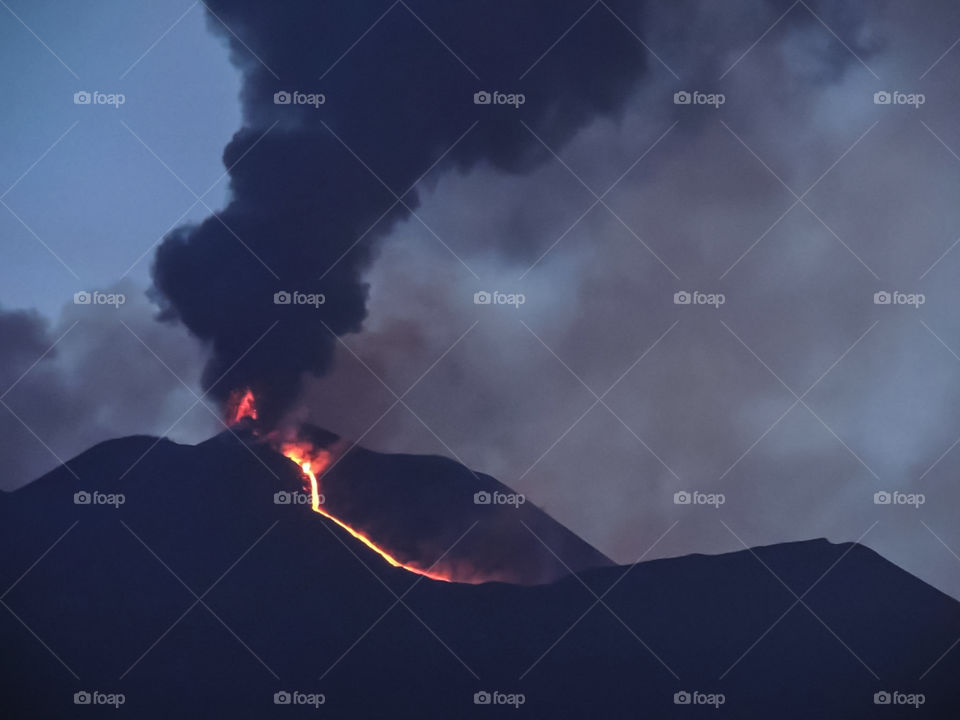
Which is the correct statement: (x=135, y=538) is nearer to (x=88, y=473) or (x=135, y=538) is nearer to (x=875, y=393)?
(x=88, y=473)

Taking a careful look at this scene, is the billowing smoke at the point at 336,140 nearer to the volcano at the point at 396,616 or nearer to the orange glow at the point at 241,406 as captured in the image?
the orange glow at the point at 241,406

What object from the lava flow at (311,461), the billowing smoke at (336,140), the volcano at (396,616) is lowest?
the volcano at (396,616)

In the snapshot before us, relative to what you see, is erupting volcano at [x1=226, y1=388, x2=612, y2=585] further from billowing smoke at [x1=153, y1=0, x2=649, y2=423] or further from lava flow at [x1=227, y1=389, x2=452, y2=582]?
billowing smoke at [x1=153, y1=0, x2=649, y2=423]

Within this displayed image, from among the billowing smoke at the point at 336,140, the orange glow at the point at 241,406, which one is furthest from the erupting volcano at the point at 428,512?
the billowing smoke at the point at 336,140

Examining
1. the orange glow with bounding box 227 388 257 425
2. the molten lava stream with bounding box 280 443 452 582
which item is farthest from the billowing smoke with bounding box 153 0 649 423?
the molten lava stream with bounding box 280 443 452 582

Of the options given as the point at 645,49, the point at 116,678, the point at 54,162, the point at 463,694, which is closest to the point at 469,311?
the point at 645,49

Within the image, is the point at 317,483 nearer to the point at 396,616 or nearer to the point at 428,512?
the point at 428,512
